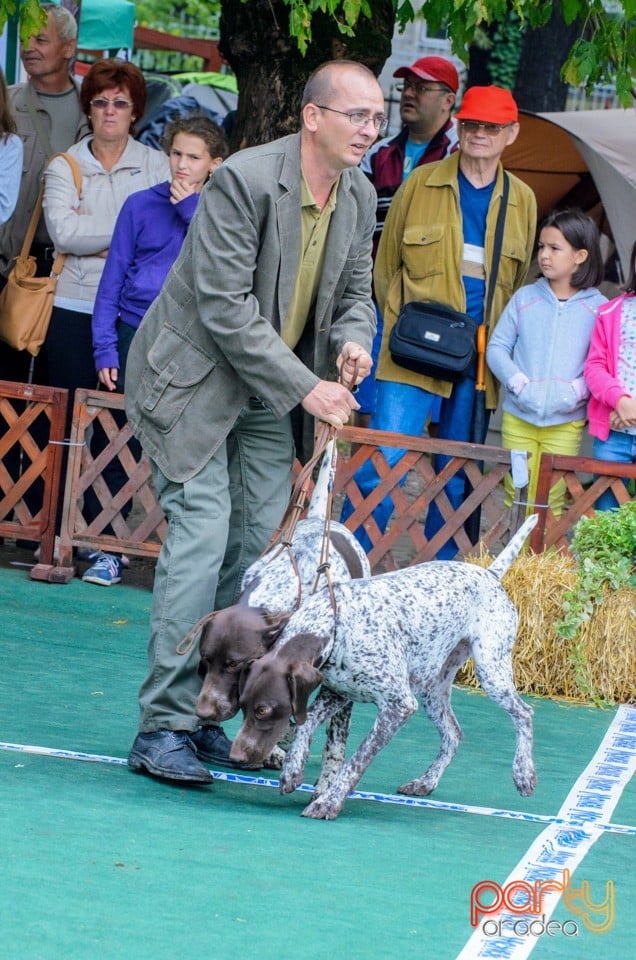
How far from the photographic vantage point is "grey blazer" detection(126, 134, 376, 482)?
431cm

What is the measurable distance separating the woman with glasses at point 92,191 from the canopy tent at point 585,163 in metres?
3.25

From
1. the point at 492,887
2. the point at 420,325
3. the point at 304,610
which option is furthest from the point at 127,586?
the point at 492,887

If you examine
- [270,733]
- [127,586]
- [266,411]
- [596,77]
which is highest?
[596,77]

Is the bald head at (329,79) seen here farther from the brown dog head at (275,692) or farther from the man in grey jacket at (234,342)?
the brown dog head at (275,692)

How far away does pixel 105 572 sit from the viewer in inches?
305

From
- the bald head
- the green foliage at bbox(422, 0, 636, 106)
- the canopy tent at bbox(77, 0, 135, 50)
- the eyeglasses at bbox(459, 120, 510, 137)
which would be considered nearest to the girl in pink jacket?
the eyeglasses at bbox(459, 120, 510, 137)

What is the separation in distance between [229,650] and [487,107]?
410 cm

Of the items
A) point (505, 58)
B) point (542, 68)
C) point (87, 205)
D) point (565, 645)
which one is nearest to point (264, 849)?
point (565, 645)

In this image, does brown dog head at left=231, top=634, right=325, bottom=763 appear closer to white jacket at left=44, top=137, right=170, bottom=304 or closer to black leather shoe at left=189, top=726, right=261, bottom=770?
black leather shoe at left=189, top=726, right=261, bottom=770

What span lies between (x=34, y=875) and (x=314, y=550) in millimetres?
1368

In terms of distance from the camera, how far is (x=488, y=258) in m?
7.49

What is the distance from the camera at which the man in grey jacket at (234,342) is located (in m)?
4.31

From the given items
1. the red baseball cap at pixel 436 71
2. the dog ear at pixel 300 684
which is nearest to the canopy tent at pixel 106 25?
the red baseball cap at pixel 436 71

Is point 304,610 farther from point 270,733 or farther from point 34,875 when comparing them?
point 34,875
